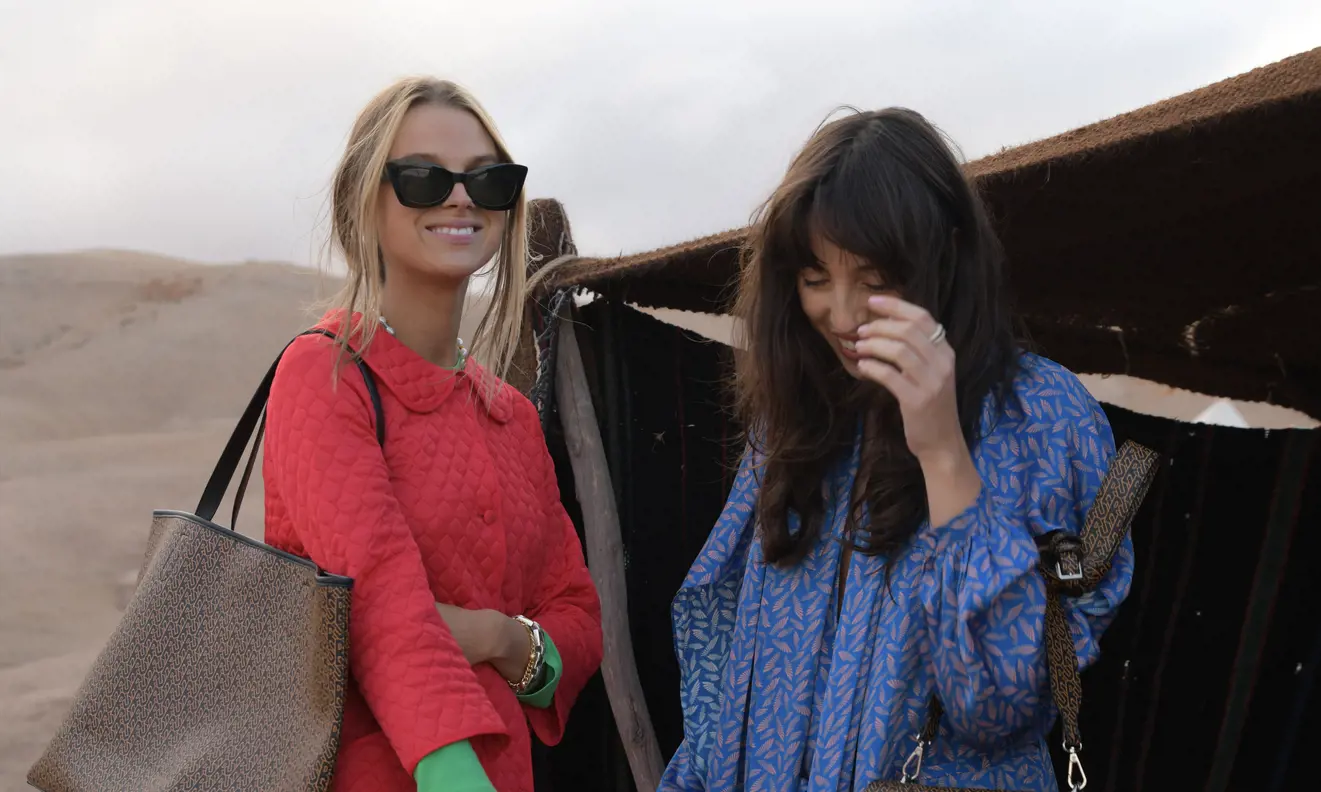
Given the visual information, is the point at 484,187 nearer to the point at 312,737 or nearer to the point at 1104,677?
the point at 312,737

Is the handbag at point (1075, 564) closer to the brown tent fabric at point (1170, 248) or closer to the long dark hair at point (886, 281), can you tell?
the long dark hair at point (886, 281)

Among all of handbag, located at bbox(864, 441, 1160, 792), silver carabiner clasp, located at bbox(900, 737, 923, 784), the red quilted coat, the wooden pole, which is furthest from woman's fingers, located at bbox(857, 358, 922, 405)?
the wooden pole

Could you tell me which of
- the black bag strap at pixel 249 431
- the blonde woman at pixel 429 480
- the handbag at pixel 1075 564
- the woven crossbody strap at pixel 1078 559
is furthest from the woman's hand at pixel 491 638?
the woven crossbody strap at pixel 1078 559

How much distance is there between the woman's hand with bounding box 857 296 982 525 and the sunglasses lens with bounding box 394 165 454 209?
0.69 meters

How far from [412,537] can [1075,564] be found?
2.96 ft

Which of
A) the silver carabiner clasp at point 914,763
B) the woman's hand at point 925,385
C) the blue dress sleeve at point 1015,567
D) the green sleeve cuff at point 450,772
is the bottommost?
the green sleeve cuff at point 450,772

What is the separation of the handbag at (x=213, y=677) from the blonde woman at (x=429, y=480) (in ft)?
0.19

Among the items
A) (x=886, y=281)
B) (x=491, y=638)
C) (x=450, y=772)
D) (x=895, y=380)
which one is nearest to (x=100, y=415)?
(x=491, y=638)

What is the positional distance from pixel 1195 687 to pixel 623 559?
54.2 inches

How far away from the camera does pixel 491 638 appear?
178 cm

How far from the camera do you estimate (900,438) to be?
1.80 m

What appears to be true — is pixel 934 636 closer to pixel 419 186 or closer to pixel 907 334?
pixel 907 334

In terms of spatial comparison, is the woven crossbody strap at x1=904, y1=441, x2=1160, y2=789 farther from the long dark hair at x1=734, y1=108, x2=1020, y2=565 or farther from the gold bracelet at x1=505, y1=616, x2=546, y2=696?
the gold bracelet at x1=505, y1=616, x2=546, y2=696

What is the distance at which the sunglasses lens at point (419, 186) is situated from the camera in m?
1.83
